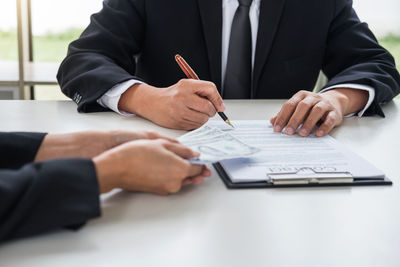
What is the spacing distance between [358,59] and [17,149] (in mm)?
1307

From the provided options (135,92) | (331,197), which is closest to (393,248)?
(331,197)

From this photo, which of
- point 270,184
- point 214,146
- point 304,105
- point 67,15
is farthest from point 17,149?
point 67,15

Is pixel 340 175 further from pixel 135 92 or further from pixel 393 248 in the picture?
pixel 135 92

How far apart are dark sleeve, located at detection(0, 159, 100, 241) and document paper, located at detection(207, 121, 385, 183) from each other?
29 centimetres

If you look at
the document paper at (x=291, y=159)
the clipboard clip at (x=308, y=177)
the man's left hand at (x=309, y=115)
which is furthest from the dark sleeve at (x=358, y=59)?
the clipboard clip at (x=308, y=177)

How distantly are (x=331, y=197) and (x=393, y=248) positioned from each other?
18 centimetres

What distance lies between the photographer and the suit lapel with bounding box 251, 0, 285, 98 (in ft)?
5.74

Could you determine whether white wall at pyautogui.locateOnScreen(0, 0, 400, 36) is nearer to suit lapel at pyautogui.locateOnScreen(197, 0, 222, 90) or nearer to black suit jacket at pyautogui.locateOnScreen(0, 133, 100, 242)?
suit lapel at pyautogui.locateOnScreen(197, 0, 222, 90)

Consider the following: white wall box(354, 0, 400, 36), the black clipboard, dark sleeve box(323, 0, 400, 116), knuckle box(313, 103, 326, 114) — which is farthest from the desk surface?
white wall box(354, 0, 400, 36)

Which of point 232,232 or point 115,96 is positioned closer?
point 232,232

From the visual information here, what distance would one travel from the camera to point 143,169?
0.79 m

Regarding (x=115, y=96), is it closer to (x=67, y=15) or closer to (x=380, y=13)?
(x=67, y=15)

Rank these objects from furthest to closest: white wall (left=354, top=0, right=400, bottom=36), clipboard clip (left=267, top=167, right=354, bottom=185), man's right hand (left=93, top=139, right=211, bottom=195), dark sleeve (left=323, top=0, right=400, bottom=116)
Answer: white wall (left=354, top=0, right=400, bottom=36), dark sleeve (left=323, top=0, right=400, bottom=116), clipboard clip (left=267, top=167, right=354, bottom=185), man's right hand (left=93, top=139, right=211, bottom=195)

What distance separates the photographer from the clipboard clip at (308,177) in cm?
88
